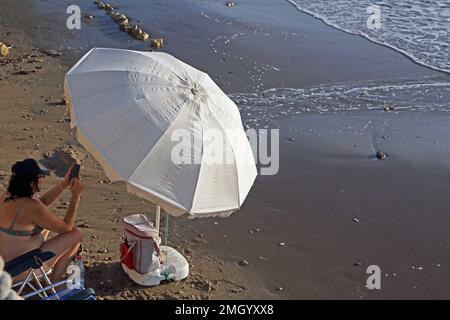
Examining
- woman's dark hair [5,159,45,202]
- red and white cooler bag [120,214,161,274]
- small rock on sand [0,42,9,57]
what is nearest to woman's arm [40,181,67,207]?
woman's dark hair [5,159,45,202]

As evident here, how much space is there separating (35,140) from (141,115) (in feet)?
12.1

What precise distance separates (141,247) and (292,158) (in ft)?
10.8

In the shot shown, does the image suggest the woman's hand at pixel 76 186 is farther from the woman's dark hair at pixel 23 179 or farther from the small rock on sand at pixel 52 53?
the small rock on sand at pixel 52 53

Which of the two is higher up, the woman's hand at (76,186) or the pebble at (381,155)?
the woman's hand at (76,186)

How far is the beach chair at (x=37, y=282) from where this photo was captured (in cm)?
471

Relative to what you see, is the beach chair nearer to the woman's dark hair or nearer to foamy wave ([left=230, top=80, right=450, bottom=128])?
the woman's dark hair

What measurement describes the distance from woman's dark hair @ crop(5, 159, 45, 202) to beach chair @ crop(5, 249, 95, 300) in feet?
1.47

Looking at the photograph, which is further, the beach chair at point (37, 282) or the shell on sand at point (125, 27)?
the shell on sand at point (125, 27)

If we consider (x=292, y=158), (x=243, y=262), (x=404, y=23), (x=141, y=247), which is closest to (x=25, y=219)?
(x=141, y=247)

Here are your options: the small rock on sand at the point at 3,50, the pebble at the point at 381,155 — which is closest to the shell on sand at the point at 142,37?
the small rock on sand at the point at 3,50

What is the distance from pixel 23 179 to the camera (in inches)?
190

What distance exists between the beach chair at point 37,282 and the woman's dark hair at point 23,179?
45cm

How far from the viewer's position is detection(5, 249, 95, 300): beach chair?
185 inches

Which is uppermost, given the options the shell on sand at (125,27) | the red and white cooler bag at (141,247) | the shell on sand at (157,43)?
the red and white cooler bag at (141,247)
